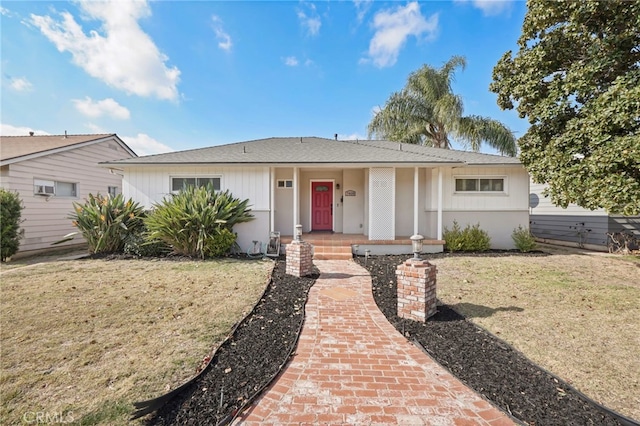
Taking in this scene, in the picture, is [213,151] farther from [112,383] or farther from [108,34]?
[112,383]

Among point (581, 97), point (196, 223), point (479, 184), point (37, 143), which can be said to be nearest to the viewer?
point (581, 97)

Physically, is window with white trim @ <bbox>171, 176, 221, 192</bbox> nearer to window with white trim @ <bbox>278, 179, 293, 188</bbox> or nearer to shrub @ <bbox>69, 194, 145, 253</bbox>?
shrub @ <bbox>69, 194, 145, 253</bbox>

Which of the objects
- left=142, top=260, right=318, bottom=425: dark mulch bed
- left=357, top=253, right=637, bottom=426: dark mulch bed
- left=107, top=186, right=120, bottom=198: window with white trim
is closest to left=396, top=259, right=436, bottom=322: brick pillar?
left=357, top=253, right=637, bottom=426: dark mulch bed

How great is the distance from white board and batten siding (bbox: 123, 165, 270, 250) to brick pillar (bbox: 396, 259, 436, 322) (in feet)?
20.7

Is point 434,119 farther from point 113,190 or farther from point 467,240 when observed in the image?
point 113,190

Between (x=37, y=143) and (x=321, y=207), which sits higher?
(x=37, y=143)

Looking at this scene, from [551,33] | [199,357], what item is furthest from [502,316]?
[551,33]

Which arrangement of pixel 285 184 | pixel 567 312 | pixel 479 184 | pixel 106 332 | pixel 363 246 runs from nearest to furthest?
pixel 106 332
pixel 567 312
pixel 363 246
pixel 479 184
pixel 285 184

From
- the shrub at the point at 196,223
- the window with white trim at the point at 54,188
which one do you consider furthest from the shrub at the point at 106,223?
the window with white trim at the point at 54,188

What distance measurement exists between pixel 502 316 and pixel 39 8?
1290 centimetres

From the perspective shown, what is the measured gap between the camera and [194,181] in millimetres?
10156

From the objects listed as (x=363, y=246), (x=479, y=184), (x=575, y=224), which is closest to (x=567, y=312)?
(x=363, y=246)

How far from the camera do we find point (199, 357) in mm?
3213

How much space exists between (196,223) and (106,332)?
4.96 meters
